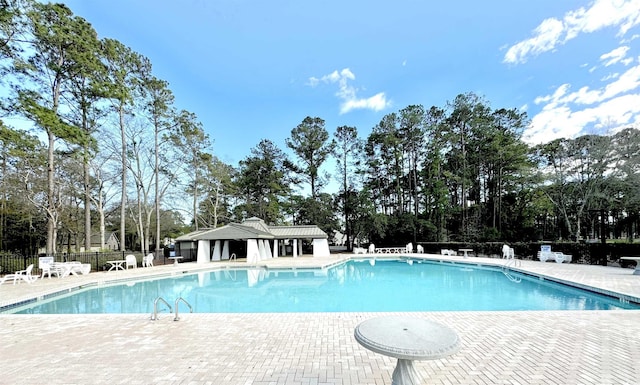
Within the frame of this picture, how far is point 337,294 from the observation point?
9.47 m

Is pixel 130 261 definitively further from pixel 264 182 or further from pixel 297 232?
pixel 264 182

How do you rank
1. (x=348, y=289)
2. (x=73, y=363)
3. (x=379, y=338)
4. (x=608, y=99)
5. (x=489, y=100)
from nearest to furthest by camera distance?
1. (x=379, y=338)
2. (x=73, y=363)
3. (x=348, y=289)
4. (x=608, y=99)
5. (x=489, y=100)

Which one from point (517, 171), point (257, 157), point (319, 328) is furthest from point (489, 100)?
point (319, 328)

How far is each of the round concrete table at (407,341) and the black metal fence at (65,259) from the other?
15797mm

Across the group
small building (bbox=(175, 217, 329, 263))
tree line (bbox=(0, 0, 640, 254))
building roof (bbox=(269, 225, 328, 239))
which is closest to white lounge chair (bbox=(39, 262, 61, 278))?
tree line (bbox=(0, 0, 640, 254))

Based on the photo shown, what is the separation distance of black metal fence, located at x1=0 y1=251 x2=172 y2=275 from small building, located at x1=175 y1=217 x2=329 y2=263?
3617mm

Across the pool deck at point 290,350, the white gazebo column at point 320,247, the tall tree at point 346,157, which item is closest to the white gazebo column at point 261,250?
the white gazebo column at point 320,247

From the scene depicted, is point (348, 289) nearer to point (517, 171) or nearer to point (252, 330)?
point (252, 330)

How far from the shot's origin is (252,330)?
15.0 ft

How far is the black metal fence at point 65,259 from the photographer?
1182 cm

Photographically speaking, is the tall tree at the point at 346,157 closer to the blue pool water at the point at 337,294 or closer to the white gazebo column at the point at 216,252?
the white gazebo column at the point at 216,252

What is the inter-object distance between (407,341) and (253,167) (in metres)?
27.6

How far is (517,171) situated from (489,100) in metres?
6.76

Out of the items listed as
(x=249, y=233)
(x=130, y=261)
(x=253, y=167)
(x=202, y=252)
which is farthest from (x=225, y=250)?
(x=253, y=167)
